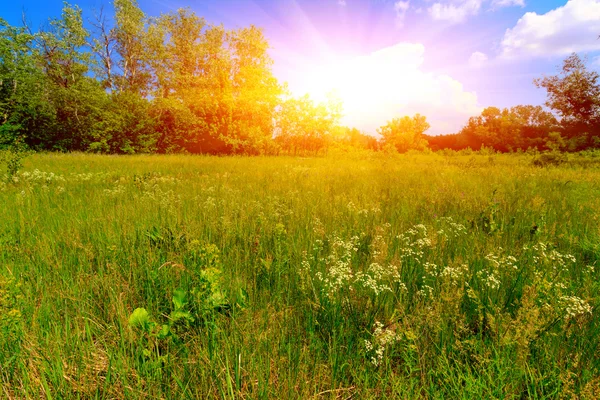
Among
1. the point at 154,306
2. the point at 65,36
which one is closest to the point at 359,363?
the point at 154,306

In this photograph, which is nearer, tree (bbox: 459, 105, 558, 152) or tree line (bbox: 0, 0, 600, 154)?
tree line (bbox: 0, 0, 600, 154)

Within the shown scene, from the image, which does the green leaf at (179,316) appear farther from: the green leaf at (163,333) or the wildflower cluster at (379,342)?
the wildflower cluster at (379,342)

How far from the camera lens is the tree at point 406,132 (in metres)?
50.0

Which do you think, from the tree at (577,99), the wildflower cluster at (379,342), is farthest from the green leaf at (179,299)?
the tree at (577,99)

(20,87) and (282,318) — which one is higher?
(20,87)

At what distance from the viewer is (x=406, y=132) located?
167 ft

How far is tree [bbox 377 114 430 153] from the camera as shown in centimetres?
4997

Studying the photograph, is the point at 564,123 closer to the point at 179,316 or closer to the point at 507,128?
the point at 507,128

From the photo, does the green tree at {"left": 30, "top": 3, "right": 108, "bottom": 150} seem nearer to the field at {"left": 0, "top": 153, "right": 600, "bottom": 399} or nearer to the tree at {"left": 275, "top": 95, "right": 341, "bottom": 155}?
the tree at {"left": 275, "top": 95, "right": 341, "bottom": 155}

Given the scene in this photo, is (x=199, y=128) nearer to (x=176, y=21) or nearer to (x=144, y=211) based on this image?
(x=176, y=21)

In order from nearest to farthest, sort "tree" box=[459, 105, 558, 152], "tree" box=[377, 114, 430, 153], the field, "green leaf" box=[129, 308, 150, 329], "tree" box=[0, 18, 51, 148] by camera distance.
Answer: the field → "green leaf" box=[129, 308, 150, 329] → "tree" box=[0, 18, 51, 148] → "tree" box=[459, 105, 558, 152] → "tree" box=[377, 114, 430, 153]

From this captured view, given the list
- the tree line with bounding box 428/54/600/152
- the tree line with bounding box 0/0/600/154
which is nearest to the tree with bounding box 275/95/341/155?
the tree line with bounding box 0/0/600/154

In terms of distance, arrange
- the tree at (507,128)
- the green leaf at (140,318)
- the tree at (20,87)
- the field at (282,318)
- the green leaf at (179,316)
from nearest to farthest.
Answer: the field at (282,318), the green leaf at (140,318), the green leaf at (179,316), the tree at (20,87), the tree at (507,128)

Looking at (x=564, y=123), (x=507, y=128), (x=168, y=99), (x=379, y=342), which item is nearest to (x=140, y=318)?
(x=379, y=342)
